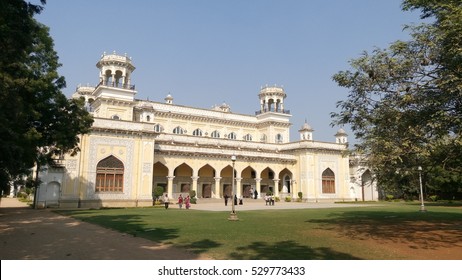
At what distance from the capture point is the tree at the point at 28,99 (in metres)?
11.5

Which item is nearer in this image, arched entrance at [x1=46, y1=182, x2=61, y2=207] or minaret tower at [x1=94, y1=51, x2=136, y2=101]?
arched entrance at [x1=46, y1=182, x2=61, y2=207]

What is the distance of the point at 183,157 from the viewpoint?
133 ft

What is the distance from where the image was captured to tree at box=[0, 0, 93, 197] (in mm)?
11531

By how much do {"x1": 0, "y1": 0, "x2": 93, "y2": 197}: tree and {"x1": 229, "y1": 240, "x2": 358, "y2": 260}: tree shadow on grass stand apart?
8.40 m

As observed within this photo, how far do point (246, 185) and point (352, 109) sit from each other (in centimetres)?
3474

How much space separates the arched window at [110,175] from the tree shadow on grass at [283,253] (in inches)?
1028

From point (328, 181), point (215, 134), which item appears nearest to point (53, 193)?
point (215, 134)

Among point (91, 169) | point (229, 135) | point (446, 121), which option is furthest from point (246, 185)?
point (446, 121)

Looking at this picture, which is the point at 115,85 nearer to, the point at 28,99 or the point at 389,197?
the point at 28,99

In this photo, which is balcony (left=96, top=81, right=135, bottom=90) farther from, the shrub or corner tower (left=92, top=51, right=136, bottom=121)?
the shrub

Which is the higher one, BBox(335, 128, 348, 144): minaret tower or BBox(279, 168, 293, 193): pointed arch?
BBox(335, 128, 348, 144): minaret tower

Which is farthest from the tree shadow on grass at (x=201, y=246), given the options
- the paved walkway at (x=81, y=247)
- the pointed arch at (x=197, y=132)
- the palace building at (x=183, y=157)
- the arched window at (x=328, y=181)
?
the arched window at (x=328, y=181)

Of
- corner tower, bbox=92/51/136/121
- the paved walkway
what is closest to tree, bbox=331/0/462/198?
the paved walkway

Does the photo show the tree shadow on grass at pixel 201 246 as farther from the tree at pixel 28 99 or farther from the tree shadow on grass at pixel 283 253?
the tree at pixel 28 99
